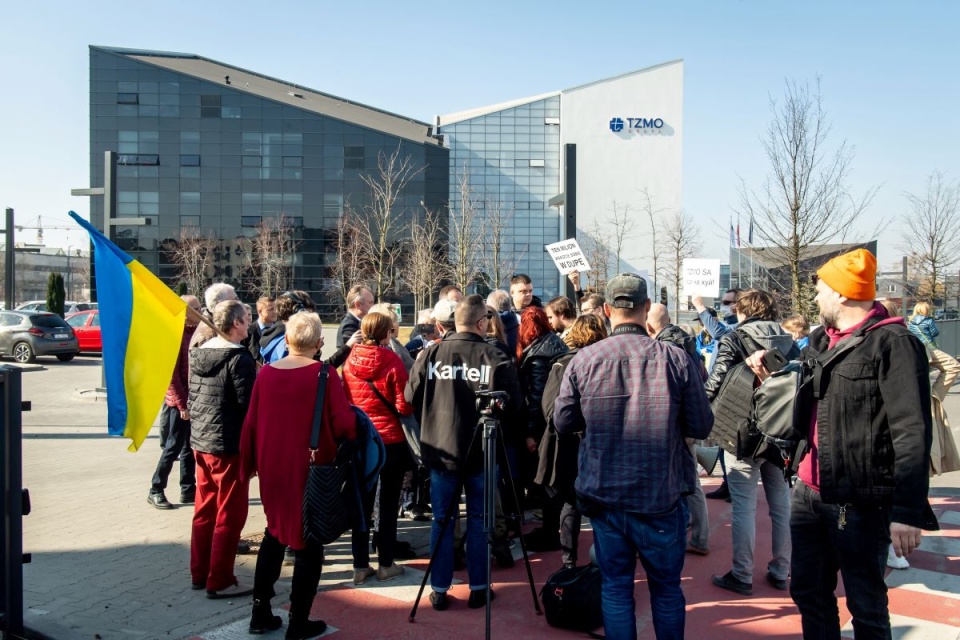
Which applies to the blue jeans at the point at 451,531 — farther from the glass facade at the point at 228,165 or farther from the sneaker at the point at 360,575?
the glass facade at the point at 228,165

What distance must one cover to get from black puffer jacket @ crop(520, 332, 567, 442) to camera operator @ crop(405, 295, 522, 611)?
59 cm

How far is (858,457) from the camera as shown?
3.07 m

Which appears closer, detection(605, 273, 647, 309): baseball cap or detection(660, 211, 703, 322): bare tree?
detection(605, 273, 647, 309): baseball cap

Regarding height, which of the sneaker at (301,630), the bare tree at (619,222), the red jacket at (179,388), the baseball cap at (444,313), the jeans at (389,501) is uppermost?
the bare tree at (619,222)

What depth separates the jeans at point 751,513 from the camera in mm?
5211

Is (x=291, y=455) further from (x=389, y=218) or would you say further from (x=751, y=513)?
(x=389, y=218)

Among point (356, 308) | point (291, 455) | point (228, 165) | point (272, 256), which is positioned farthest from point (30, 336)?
point (228, 165)

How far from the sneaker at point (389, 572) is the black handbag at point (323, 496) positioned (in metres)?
1.27

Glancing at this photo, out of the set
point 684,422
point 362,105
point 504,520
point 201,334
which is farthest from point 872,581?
point 362,105

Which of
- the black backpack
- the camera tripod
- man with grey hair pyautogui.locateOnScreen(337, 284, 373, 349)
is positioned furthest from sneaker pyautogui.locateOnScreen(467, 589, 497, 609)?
man with grey hair pyautogui.locateOnScreen(337, 284, 373, 349)

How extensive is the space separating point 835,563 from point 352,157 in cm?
5474

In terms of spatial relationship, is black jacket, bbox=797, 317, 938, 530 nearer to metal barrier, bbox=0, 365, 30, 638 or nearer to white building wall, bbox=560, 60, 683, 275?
metal barrier, bbox=0, 365, 30, 638

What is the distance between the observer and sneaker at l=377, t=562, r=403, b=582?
5445mm

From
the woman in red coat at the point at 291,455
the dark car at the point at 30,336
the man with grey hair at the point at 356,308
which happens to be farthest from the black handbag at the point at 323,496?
the dark car at the point at 30,336
